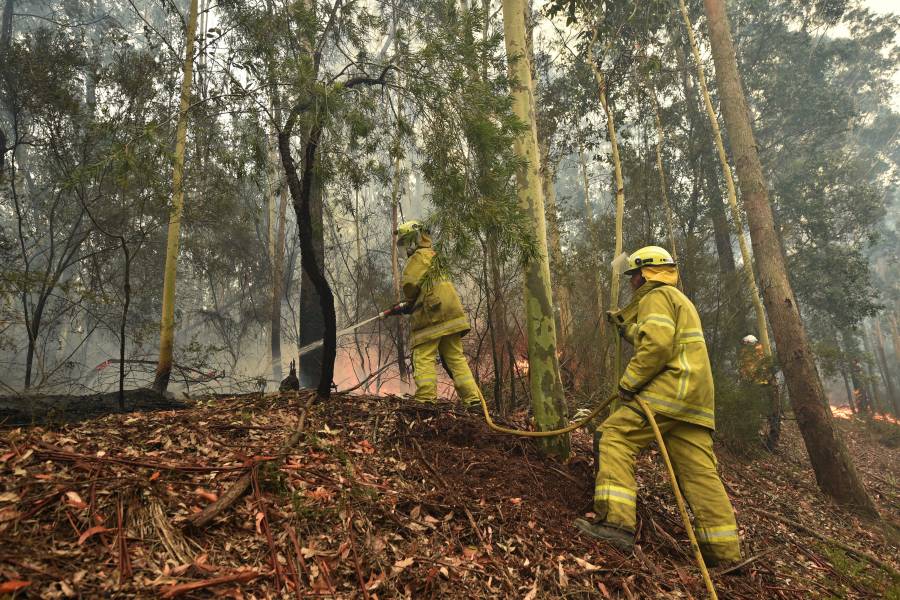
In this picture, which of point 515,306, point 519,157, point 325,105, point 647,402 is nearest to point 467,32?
point 519,157

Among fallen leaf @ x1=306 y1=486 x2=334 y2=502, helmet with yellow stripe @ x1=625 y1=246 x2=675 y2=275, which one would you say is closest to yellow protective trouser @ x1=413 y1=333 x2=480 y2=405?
fallen leaf @ x1=306 y1=486 x2=334 y2=502

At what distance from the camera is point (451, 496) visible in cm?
324

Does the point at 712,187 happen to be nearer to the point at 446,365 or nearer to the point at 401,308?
the point at 446,365

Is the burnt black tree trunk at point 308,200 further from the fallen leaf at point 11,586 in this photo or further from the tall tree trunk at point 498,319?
the fallen leaf at point 11,586

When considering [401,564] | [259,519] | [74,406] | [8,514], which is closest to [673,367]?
[401,564]

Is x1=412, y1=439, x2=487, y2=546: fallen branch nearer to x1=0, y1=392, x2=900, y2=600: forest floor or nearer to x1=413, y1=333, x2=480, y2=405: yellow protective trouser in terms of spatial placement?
x1=0, y1=392, x2=900, y2=600: forest floor

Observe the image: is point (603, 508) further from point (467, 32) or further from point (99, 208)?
point (99, 208)

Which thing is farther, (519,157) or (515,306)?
(515,306)

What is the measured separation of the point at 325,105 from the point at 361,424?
8.69 feet

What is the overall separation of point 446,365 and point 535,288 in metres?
1.49

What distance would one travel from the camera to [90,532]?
6.78 ft

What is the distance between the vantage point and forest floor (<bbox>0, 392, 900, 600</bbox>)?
206 cm

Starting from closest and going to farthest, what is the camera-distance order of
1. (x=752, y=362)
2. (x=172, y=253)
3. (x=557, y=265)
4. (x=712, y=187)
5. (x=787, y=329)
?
(x=172, y=253) < (x=787, y=329) < (x=752, y=362) < (x=557, y=265) < (x=712, y=187)

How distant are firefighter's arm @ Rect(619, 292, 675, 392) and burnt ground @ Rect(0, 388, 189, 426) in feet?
13.8
